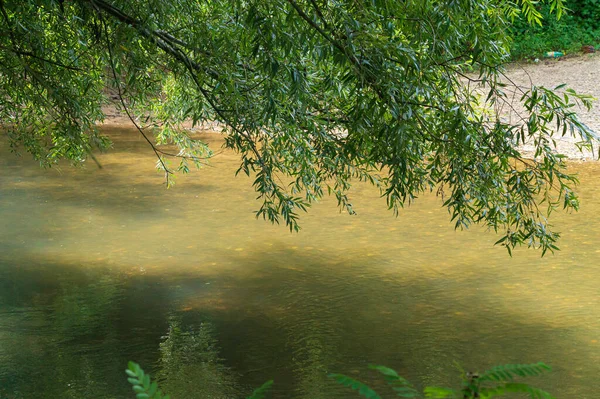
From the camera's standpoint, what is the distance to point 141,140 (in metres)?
15.2

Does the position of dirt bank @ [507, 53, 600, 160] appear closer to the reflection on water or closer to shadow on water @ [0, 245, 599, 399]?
the reflection on water

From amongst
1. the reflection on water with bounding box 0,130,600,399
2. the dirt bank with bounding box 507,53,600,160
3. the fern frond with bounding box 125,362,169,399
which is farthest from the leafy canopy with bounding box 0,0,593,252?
the dirt bank with bounding box 507,53,600,160

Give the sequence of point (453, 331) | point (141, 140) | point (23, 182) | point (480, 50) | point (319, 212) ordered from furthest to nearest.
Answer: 1. point (141, 140)
2. point (23, 182)
3. point (319, 212)
4. point (453, 331)
5. point (480, 50)

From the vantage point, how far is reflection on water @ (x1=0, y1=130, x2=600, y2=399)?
5.56 metres

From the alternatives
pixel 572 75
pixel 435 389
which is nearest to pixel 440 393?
pixel 435 389

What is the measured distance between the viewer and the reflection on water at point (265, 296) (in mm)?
5562

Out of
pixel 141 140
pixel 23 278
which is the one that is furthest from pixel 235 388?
pixel 141 140

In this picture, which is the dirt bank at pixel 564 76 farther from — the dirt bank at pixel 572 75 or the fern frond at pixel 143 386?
the fern frond at pixel 143 386

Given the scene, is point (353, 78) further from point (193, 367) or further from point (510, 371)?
point (193, 367)

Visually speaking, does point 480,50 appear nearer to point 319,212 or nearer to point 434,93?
point 434,93

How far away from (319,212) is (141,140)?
6403 millimetres

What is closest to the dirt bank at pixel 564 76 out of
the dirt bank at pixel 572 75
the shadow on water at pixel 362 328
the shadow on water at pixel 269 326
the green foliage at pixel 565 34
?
the dirt bank at pixel 572 75

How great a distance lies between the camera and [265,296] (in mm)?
7137

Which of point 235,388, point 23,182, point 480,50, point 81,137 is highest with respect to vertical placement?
point 480,50
